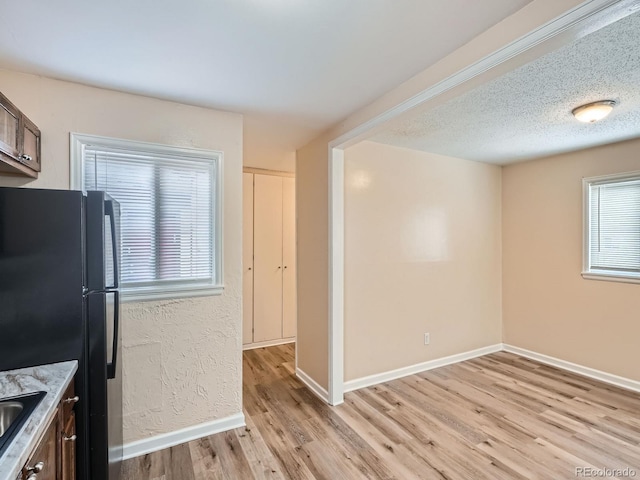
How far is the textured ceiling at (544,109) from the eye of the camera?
1.72m

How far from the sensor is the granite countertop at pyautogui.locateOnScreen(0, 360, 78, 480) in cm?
90

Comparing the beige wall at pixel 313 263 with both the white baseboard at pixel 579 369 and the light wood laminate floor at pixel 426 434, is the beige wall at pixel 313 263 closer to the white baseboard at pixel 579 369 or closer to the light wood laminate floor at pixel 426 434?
the light wood laminate floor at pixel 426 434

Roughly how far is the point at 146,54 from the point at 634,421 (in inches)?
174

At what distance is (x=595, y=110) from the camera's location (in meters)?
2.30

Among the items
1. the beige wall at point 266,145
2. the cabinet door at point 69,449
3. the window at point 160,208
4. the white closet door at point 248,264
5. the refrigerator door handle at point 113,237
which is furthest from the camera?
the white closet door at point 248,264

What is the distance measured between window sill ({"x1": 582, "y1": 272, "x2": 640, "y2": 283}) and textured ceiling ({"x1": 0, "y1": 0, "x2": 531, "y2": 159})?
10.3 ft

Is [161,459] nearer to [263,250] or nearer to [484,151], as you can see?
[263,250]

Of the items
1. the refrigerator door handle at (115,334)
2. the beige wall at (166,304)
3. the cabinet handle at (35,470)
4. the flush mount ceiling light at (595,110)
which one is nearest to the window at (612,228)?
the flush mount ceiling light at (595,110)

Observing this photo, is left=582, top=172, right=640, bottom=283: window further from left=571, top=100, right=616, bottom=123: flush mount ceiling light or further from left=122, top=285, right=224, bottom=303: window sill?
left=122, top=285, right=224, bottom=303: window sill

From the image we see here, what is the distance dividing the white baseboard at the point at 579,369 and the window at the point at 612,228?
102 cm

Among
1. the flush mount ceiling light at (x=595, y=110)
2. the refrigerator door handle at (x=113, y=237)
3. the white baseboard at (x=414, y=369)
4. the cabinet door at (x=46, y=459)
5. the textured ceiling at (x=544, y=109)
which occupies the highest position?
the textured ceiling at (x=544, y=109)

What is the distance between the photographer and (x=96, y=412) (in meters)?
1.58

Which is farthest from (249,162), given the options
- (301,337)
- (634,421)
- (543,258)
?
(634,421)

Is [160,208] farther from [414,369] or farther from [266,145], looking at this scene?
[414,369]
